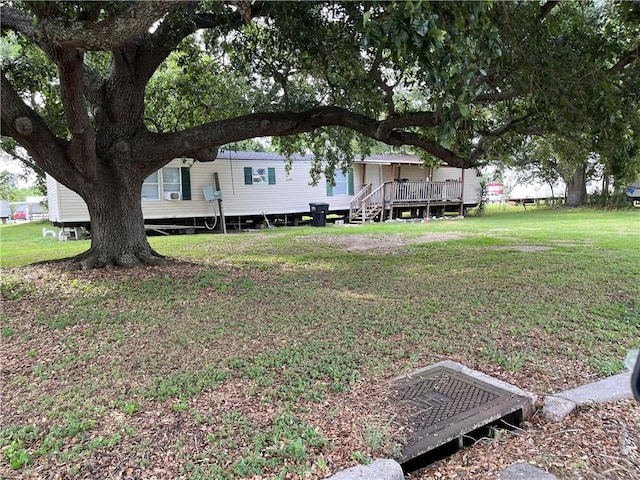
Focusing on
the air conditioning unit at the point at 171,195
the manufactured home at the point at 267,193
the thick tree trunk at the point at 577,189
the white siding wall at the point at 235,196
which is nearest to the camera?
the white siding wall at the point at 235,196

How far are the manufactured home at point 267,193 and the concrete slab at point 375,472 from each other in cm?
1067

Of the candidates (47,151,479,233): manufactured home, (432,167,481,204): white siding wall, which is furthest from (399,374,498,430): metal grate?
(432,167,481,204): white siding wall

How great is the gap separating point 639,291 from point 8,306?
24.5ft

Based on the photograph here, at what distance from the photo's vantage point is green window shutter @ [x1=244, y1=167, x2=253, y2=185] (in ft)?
56.0

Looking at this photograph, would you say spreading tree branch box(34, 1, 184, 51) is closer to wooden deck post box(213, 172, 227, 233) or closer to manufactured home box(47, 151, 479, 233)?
manufactured home box(47, 151, 479, 233)

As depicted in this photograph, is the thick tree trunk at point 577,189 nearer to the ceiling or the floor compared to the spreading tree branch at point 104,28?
nearer to the floor

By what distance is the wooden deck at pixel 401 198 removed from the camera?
19344 mm

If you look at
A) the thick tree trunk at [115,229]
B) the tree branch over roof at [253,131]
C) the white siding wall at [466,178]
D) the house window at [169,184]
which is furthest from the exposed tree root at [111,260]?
the white siding wall at [466,178]

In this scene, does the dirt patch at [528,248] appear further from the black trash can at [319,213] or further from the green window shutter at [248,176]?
the green window shutter at [248,176]

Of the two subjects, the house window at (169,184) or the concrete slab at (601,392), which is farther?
the house window at (169,184)

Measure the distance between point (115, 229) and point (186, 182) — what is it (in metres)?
9.07

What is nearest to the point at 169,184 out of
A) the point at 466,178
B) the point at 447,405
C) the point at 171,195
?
the point at 171,195

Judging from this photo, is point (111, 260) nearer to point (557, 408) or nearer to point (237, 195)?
point (557, 408)

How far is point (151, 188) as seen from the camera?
15.3 metres
